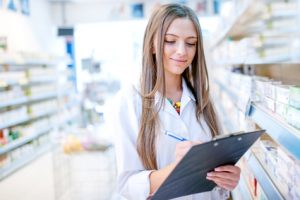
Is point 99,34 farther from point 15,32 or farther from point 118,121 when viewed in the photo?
point 118,121

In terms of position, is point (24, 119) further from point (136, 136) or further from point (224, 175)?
point (224, 175)

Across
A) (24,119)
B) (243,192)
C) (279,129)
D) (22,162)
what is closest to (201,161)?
(279,129)

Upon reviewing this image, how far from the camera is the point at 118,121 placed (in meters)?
1.39

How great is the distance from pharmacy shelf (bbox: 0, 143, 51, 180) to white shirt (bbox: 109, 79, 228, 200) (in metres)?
4.56

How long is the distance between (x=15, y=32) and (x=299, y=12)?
653 cm

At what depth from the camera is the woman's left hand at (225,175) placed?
1188 mm

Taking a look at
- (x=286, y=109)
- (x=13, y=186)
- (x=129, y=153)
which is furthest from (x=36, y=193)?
(x=286, y=109)

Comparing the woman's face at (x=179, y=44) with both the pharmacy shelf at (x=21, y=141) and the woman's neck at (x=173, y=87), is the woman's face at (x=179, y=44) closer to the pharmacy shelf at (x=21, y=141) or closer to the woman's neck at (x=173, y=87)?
the woman's neck at (x=173, y=87)

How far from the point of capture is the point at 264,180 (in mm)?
1479

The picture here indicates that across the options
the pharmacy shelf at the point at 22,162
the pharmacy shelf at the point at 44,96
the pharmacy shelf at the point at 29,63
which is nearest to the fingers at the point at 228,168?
the pharmacy shelf at the point at 22,162

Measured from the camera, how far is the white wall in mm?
7574

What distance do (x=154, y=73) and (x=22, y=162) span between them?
5223 millimetres

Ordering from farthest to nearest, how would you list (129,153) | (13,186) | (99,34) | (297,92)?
(99,34) → (13,186) → (129,153) → (297,92)

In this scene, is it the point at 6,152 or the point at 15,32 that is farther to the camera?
the point at 15,32
